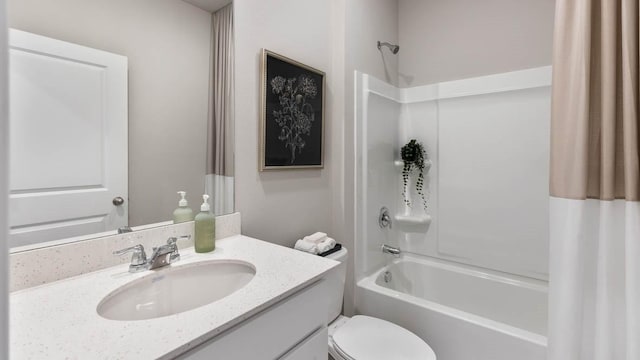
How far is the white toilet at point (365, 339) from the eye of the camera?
1276 millimetres

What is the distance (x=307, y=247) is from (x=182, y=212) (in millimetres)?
634

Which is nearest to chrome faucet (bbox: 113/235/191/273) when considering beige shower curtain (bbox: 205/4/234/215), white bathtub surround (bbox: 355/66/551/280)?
beige shower curtain (bbox: 205/4/234/215)

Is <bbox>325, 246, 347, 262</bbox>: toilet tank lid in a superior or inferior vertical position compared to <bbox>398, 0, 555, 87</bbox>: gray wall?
inferior

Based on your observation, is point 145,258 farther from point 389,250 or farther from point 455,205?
point 455,205

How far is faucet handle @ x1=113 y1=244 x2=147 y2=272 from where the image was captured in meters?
0.89

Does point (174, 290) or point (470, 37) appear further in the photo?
point (470, 37)

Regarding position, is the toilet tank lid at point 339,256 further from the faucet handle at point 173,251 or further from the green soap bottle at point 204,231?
the faucet handle at point 173,251

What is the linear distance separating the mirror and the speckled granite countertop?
0.59 ft

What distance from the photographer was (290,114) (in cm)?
153

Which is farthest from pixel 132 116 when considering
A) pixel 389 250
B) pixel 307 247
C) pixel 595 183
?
pixel 389 250

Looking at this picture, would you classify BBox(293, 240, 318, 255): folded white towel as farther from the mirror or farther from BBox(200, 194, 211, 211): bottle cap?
BBox(200, 194, 211, 211): bottle cap

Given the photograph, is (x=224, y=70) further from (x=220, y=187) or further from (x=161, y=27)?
(x=220, y=187)

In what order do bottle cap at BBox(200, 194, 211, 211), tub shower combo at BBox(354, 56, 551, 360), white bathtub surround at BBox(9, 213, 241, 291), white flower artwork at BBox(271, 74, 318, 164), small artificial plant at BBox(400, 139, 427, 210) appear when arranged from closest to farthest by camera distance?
1. white bathtub surround at BBox(9, 213, 241, 291)
2. bottle cap at BBox(200, 194, 211, 211)
3. white flower artwork at BBox(271, 74, 318, 164)
4. tub shower combo at BBox(354, 56, 551, 360)
5. small artificial plant at BBox(400, 139, 427, 210)

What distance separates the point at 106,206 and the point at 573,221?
1.62m
